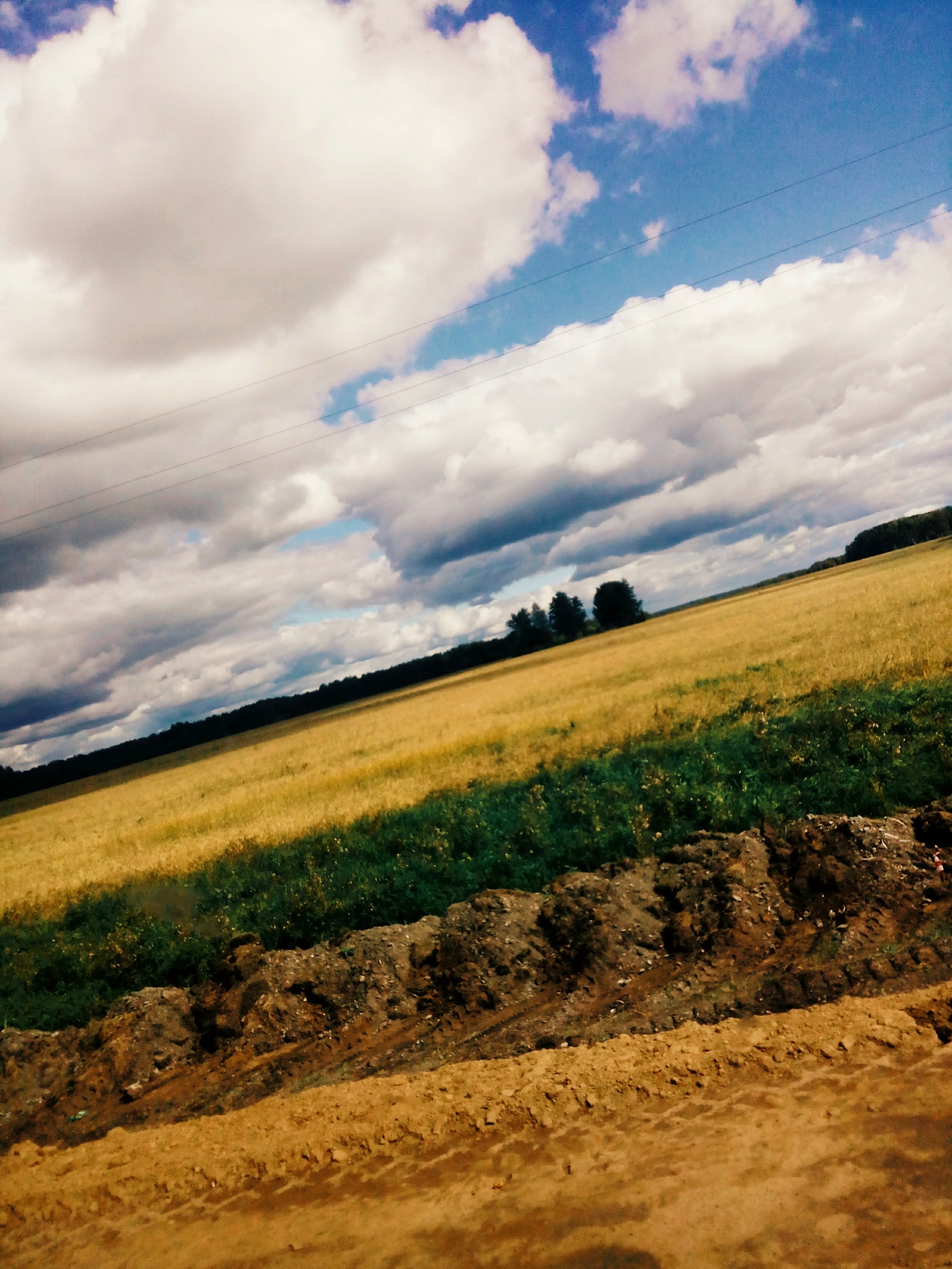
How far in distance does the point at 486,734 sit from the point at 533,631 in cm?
10655

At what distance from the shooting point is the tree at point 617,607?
124625mm

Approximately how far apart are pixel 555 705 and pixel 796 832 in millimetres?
18785

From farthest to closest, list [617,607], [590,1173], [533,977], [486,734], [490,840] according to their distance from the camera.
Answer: [617,607], [486,734], [490,840], [533,977], [590,1173]

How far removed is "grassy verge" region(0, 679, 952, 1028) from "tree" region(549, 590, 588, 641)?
11665cm

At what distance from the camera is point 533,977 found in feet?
25.3

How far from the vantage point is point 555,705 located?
2739 centimetres

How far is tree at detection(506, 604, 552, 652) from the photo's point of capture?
12862 centimetres

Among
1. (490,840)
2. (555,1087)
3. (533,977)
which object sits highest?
(490,840)

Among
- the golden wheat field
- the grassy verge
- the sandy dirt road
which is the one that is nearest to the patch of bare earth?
the sandy dirt road

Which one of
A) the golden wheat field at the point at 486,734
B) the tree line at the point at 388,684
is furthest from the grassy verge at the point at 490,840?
the tree line at the point at 388,684

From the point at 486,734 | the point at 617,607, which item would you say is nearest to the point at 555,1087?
the point at 486,734

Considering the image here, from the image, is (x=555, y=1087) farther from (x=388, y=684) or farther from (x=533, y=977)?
(x=388, y=684)

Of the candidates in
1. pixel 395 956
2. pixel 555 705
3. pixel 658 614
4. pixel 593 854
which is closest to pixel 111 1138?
pixel 395 956

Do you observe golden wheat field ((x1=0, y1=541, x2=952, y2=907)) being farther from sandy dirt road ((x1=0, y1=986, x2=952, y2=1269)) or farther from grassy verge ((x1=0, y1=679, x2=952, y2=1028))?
sandy dirt road ((x1=0, y1=986, x2=952, y2=1269))
